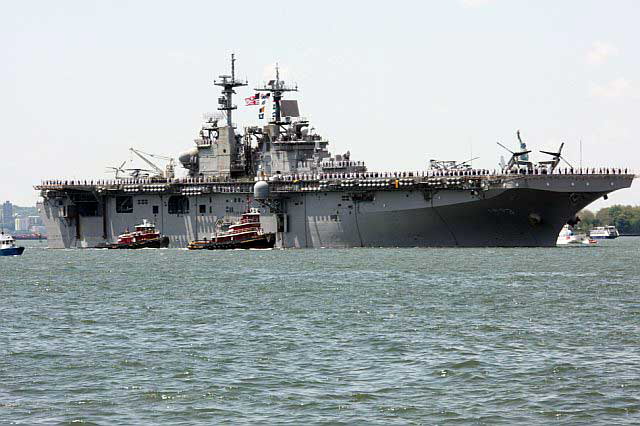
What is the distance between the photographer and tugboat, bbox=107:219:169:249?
67.8m

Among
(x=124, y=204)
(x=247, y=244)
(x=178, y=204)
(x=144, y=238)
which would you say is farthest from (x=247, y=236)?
(x=124, y=204)

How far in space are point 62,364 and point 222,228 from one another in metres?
45.6

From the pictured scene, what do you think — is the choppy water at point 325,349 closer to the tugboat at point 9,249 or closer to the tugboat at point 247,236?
the tugboat at point 247,236

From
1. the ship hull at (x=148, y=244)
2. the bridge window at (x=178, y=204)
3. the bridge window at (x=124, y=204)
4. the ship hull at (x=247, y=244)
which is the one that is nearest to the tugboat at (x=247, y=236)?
the ship hull at (x=247, y=244)

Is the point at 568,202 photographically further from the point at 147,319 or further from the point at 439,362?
the point at 439,362

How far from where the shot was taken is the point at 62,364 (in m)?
21.1

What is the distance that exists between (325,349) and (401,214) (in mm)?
36771

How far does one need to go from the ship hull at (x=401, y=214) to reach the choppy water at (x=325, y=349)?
12.7 m

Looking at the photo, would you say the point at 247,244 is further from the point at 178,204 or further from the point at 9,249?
the point at 9,249

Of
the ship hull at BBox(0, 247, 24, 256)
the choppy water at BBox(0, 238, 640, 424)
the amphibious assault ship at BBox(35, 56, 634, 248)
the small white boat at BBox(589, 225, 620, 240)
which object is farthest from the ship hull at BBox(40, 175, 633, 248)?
the small white boat at BBox(589, 225, 620, 240)

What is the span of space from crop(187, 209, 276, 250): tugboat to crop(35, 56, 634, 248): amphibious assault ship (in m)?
0.63

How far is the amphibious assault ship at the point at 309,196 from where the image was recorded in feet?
182

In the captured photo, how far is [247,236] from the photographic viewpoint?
6397 cm

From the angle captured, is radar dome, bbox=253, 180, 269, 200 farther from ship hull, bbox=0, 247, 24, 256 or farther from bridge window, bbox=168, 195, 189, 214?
ship hull, bbox=0, 247, 24, 256
